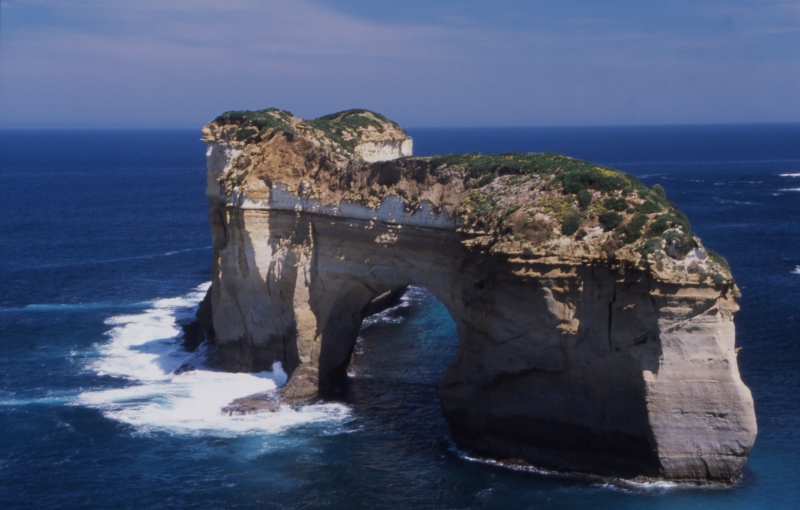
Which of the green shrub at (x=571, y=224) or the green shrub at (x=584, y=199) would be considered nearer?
the green shrub at (x=571, y=224)

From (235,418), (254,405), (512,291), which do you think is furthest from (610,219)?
(235,418)

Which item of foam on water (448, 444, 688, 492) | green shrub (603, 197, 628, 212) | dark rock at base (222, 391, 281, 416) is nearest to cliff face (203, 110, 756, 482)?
green shrub (603, 197, 628, 212)

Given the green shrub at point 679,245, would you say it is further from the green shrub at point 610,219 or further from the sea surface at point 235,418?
the sea surface at point 235,418

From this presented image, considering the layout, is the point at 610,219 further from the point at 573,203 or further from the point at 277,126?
the point at 277,126

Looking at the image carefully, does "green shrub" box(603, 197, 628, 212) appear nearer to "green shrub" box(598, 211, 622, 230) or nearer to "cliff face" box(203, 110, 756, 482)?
"cliff face" box(203, 110, 756, 482)

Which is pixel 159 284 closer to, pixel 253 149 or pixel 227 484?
pixel 253 149

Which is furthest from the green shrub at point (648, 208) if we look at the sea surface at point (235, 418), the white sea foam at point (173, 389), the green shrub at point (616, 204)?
the white sea foam at point (173, 389)
